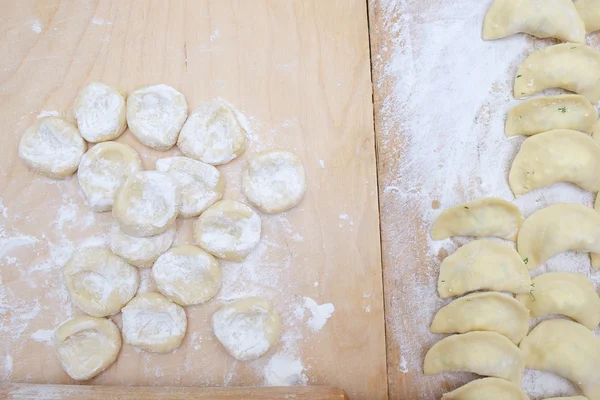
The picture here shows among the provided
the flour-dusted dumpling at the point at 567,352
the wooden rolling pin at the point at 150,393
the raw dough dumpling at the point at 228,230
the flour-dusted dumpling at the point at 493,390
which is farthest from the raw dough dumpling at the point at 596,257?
the raw dough dumpling at the point at 228,230

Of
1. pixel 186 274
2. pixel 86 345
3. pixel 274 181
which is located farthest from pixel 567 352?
pixel 86 345

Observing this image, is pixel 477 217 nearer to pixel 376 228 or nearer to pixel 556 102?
pixel 376 228

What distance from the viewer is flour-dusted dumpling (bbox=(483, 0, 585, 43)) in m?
1.54

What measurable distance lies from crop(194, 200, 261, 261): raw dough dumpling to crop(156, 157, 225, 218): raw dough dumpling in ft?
0.08

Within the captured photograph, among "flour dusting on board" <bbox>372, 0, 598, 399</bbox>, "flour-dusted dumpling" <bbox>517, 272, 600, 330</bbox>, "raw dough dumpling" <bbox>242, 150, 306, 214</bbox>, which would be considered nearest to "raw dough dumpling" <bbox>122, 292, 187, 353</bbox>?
"raw dough dumpling" <bbox>242, 150, 306, 214</bbox>

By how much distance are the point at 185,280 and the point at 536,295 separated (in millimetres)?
904

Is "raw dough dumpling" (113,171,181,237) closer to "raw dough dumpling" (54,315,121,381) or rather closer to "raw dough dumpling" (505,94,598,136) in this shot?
"raw dough dumpling" (54,315,121,381)

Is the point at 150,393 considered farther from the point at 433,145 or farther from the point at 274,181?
the point at 433,145

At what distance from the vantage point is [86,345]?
4.70 feet

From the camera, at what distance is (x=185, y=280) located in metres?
1.42

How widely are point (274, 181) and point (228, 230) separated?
0.58 feet

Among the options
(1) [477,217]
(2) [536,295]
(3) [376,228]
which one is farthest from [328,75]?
(2) [536,295]

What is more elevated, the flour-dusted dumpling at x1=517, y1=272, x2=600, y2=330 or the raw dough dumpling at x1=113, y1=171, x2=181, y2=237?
the raw dough dumpling at x1=113, y1=171, x2=181, y2=237

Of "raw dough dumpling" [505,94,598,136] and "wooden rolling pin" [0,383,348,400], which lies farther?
"raw dough dumpling" [505,94,598,136]
